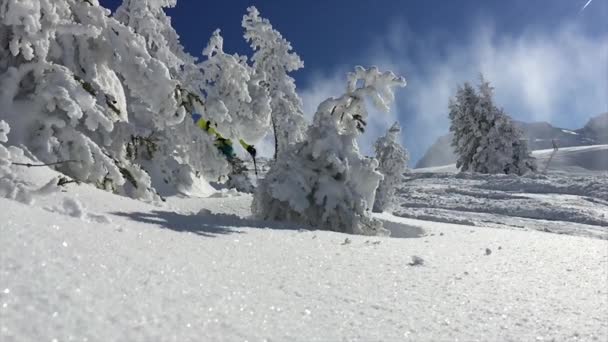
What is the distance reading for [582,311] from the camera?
2660 millimetres

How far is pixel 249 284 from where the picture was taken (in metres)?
2.34

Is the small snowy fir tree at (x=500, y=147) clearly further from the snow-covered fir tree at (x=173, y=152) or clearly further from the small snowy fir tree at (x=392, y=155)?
the snow-covered fir tree at (x=173, y=152)

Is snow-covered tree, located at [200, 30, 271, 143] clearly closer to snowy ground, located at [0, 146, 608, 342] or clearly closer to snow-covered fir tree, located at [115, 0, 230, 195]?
snow-covered fir tree, located at [115, 0, 230, 195]

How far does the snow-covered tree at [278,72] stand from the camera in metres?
23.8

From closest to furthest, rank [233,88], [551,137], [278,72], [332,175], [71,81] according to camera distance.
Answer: [71,81] < [332,175] < [233,88] < [278,72] < [551,137]

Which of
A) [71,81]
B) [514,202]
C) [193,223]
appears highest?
[514,202]

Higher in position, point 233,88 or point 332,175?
point 233,88

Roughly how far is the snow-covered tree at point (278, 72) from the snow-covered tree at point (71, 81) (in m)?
18.0

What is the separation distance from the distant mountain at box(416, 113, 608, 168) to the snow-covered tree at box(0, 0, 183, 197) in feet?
367

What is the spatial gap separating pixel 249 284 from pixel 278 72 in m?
23.3

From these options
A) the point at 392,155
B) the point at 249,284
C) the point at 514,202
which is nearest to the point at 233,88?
the point at 514,202

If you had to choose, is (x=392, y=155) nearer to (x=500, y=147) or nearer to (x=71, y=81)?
(x=500, y=147)

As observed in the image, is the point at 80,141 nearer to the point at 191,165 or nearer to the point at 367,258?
the point at 367,258

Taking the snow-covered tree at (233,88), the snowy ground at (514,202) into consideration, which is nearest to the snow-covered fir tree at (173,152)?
the snow-covered tree at (233,88)
